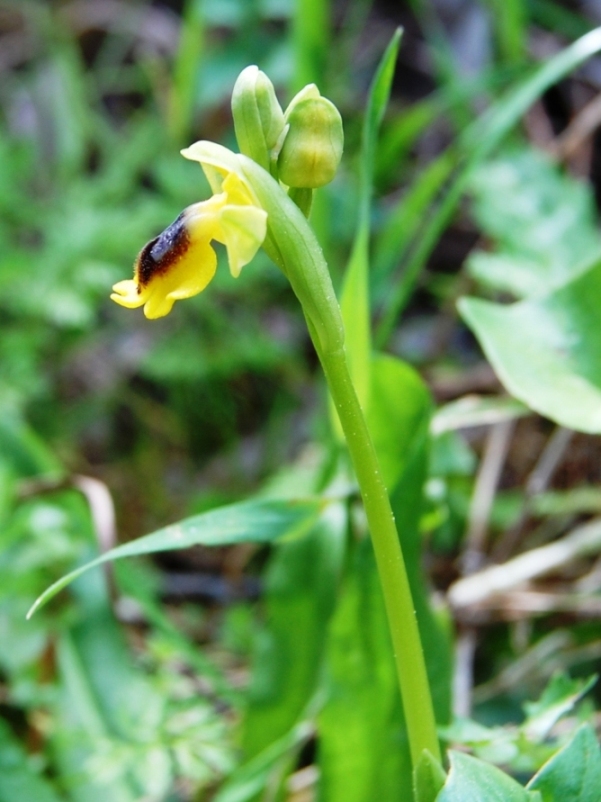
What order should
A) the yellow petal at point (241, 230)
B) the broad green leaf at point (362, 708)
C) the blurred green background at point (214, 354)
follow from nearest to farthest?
the yellow petal at point (241, 230), the broad green leaf at point (362, 708), the blurred green background at point (214, 354)

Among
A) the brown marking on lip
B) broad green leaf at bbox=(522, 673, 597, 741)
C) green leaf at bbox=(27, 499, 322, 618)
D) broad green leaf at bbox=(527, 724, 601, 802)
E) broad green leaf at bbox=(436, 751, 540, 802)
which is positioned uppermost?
the brown marking on lip

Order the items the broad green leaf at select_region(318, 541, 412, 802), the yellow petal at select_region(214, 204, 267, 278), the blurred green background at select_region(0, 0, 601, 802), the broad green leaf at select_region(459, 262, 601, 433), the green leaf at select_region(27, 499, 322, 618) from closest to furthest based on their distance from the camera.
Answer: the yellow petal at select_region(214, 204, 267, 278), the green leaf at select_region(27, 499, 322, 618), the broad green leaf at select_region(318, 541, 412, 802), the broad green leaf at select_region(459, 262, 601, 433), the blurred green background at select_region(0, 0, 601, 802)

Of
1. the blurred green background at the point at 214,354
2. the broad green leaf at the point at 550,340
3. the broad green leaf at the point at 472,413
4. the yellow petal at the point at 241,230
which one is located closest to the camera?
the yellow petal at the point at 241,230

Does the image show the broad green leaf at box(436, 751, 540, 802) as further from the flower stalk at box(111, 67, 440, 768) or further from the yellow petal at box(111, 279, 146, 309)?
the yellow petal at box(111, 279, 146, 309)

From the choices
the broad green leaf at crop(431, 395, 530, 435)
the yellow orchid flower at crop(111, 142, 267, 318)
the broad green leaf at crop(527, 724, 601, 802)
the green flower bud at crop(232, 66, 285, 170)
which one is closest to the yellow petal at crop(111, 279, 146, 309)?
the yellow orchid flower at crop(111, 142, 267, 318)

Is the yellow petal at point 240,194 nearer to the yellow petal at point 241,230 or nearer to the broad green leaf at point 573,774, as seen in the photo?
the yellow petal at point 241,230

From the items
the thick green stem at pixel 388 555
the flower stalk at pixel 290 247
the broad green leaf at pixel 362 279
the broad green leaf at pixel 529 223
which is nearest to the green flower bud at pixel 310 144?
the flower stalk at pixel 290 247

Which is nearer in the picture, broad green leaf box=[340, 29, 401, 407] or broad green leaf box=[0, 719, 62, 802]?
broad green leaf box=[340, 29, 401, 407]
